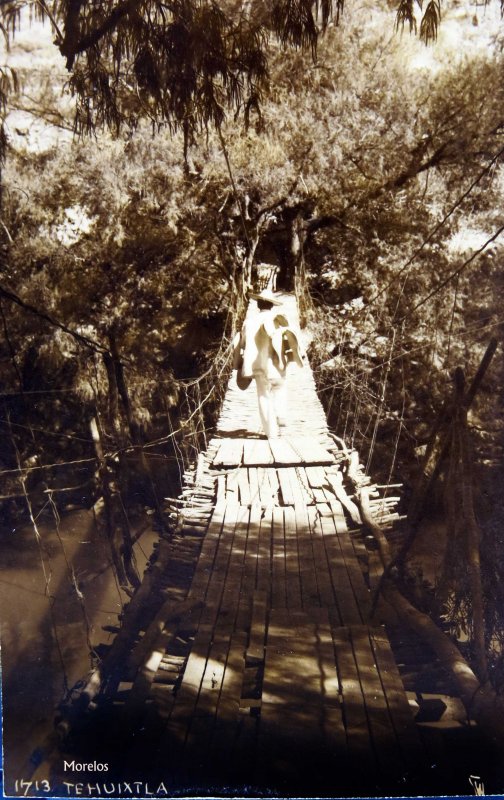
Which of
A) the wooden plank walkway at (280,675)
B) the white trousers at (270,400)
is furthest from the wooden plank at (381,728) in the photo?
the white trousers at (270,400)

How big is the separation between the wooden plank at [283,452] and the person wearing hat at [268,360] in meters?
0.05

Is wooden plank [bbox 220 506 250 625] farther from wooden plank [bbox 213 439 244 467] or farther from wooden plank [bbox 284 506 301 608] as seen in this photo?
wooden plank [bbox 213 439 244 467]

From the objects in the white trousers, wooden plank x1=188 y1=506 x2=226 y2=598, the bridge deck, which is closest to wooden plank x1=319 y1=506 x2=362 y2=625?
the bridge deck

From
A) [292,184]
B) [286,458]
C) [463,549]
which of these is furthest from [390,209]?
[463,549]

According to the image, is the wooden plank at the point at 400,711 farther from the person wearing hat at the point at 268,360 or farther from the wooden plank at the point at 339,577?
the person wearing hat at the point at 268,360

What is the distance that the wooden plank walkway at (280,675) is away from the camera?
1.30 meters

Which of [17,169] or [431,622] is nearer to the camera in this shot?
[431,622]

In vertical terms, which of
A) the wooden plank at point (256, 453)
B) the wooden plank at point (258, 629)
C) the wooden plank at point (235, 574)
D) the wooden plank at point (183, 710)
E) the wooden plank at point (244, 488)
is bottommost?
the wooden plank at point (183, 710)

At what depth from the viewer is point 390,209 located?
9.73ft

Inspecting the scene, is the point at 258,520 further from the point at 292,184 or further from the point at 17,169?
the point at 292,184

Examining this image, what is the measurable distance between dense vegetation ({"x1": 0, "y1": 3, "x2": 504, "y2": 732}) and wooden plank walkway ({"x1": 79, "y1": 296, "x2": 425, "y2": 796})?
0.25m

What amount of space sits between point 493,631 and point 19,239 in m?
2.30

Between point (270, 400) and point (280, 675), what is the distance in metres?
1.19

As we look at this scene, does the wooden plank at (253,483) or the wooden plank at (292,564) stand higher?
the wooden plank at (253,483)
